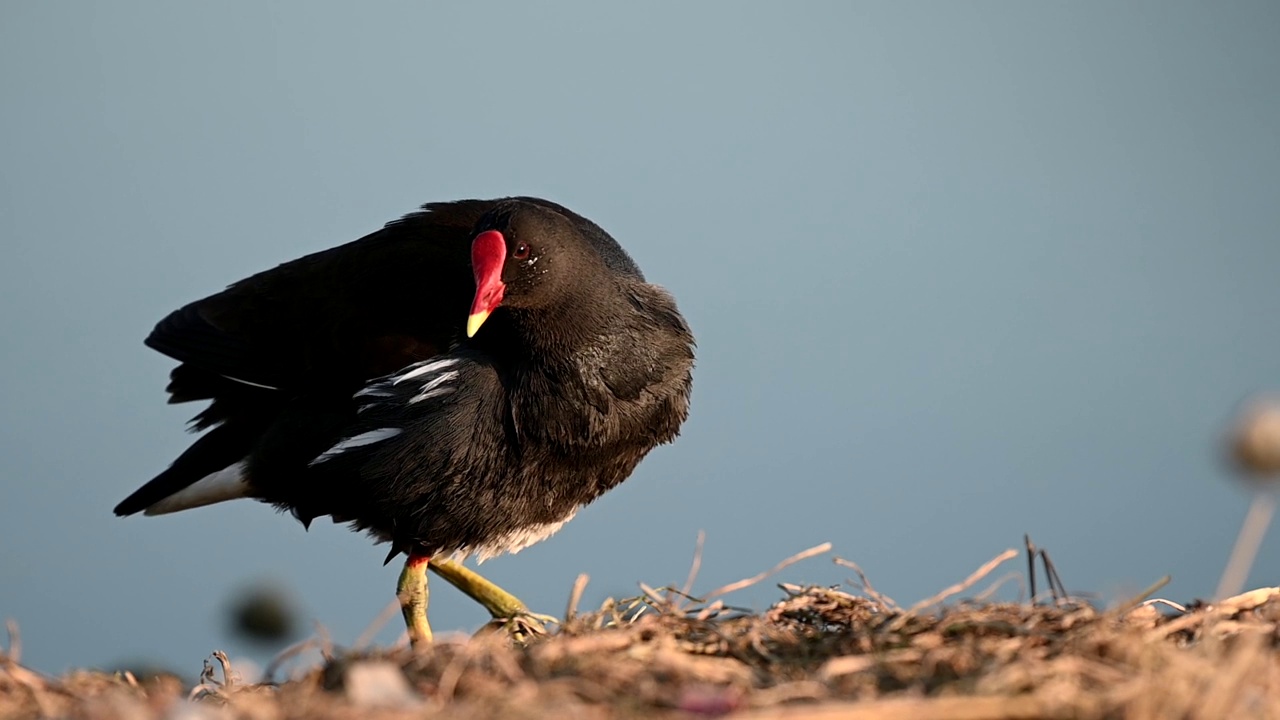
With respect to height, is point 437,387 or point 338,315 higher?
point 338,315

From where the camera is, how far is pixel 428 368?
4.20m

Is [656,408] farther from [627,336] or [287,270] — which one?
[287,270]

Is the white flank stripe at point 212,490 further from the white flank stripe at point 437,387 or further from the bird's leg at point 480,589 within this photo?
the white flank stripe at point 437,387

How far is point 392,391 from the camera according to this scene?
14.1 ft

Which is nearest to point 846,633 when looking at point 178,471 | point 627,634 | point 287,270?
point 627,634

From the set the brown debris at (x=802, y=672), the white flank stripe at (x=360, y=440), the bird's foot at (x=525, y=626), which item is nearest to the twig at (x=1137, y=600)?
the brown debris at (x=802, y=672)

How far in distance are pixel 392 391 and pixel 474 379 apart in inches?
12.0

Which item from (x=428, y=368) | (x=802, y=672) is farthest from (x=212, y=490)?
(x=802, y=672)

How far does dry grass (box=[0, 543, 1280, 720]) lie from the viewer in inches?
74.6

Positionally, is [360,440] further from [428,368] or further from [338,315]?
[338,315]

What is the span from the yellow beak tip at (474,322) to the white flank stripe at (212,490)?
140cm

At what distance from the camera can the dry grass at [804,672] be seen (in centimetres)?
189

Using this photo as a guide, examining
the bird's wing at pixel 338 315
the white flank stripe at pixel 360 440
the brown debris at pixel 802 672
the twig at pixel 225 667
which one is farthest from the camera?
the bird's wing at pixel 338 315

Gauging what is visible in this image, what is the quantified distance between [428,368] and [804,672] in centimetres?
218
